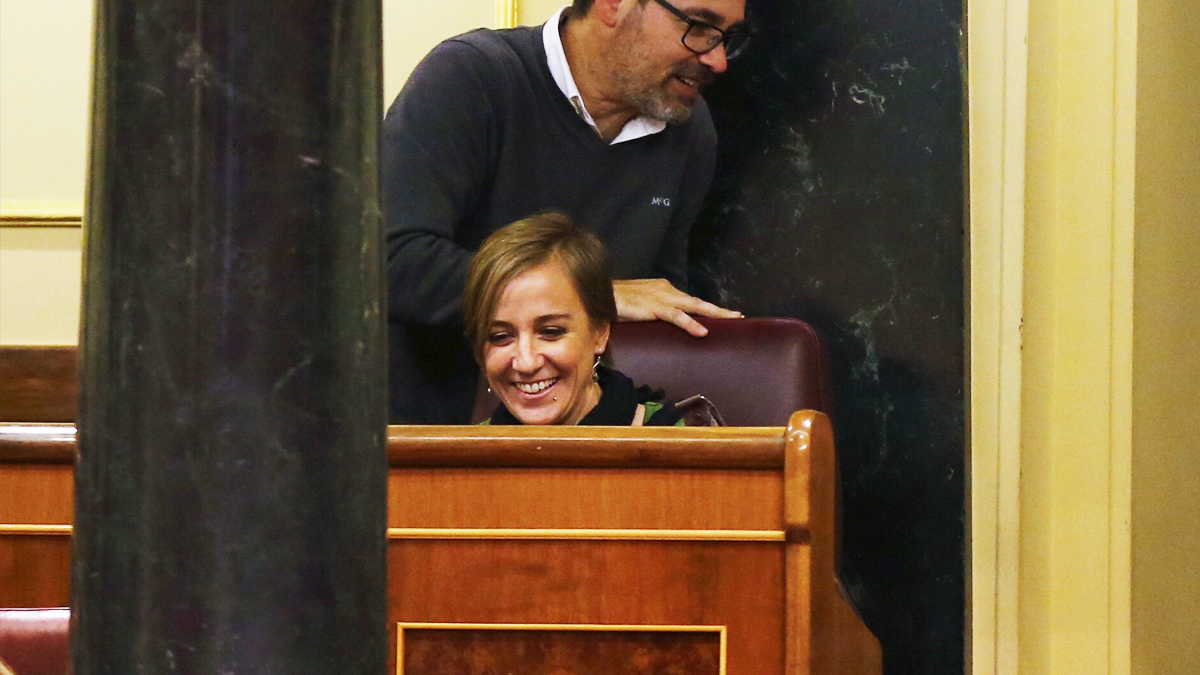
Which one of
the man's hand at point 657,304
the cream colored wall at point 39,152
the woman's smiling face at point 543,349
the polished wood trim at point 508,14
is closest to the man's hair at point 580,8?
the polished wood trim at point 508,14

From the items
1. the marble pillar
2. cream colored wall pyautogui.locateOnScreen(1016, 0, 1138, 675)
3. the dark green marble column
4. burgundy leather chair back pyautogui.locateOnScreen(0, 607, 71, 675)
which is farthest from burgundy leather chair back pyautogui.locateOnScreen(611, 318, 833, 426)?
the dark green marble column

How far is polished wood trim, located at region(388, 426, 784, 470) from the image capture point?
1.35 m

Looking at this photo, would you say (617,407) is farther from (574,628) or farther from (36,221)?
(36,221)

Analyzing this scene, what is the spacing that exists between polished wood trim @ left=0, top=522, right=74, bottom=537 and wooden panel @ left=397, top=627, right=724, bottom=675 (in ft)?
1.39

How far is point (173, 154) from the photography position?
567 mm

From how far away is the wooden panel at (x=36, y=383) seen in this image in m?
2.58

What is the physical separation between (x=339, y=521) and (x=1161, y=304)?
2118mm

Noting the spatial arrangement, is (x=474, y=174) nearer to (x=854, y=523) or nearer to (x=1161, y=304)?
(x=854, y=523)

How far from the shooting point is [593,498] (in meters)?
1.39

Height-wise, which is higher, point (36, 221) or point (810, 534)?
point (36, 221)

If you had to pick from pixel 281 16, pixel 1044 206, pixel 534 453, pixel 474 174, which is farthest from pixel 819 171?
pixel 281 16

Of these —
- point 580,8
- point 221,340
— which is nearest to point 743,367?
point 580,8

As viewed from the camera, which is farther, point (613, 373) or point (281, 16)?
point (613, 373)

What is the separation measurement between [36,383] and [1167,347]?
212cm
